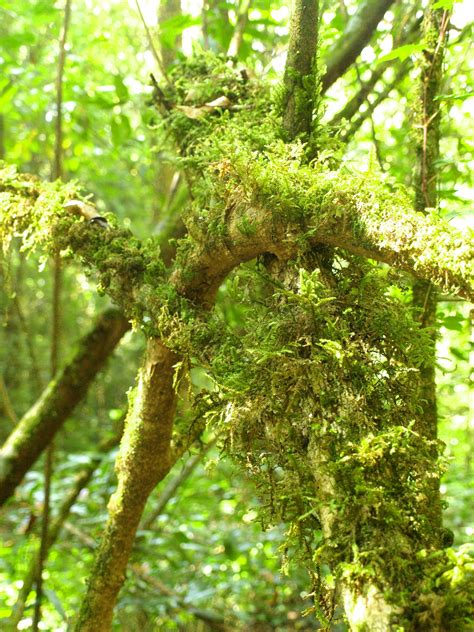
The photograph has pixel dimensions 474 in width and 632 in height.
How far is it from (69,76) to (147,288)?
228 cm

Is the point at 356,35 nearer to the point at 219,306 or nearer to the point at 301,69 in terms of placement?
the point at 301,69

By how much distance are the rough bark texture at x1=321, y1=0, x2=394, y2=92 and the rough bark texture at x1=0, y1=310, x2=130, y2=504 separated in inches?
53.6

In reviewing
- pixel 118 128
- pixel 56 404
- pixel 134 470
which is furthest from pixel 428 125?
pixel 56 404

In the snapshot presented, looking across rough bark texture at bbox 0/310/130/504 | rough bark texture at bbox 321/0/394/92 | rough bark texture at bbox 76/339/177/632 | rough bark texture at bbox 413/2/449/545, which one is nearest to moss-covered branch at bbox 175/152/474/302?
rough bark texture at bbox 76/339/177/632

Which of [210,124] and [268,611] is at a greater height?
[210,124]

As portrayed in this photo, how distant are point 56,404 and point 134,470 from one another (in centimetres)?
120

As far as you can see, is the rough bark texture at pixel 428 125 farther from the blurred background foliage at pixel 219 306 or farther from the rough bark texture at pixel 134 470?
the rough bark texture at pixel 134 470

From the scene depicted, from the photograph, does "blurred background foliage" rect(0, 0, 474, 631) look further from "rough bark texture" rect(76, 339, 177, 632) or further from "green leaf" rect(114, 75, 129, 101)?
"rough bark texture" rect(76, 339, 177, 632)

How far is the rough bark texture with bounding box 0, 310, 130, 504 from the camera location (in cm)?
246

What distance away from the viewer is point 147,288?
1316 mm

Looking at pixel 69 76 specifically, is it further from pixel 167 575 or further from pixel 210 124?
pixel 167 575

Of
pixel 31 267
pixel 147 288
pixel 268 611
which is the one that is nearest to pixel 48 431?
pixel 147 288

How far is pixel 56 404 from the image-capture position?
8.43 feet

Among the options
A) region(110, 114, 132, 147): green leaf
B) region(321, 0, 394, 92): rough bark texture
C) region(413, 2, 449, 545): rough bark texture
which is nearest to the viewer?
region(413, 2, 449, 545): rough bark texture
